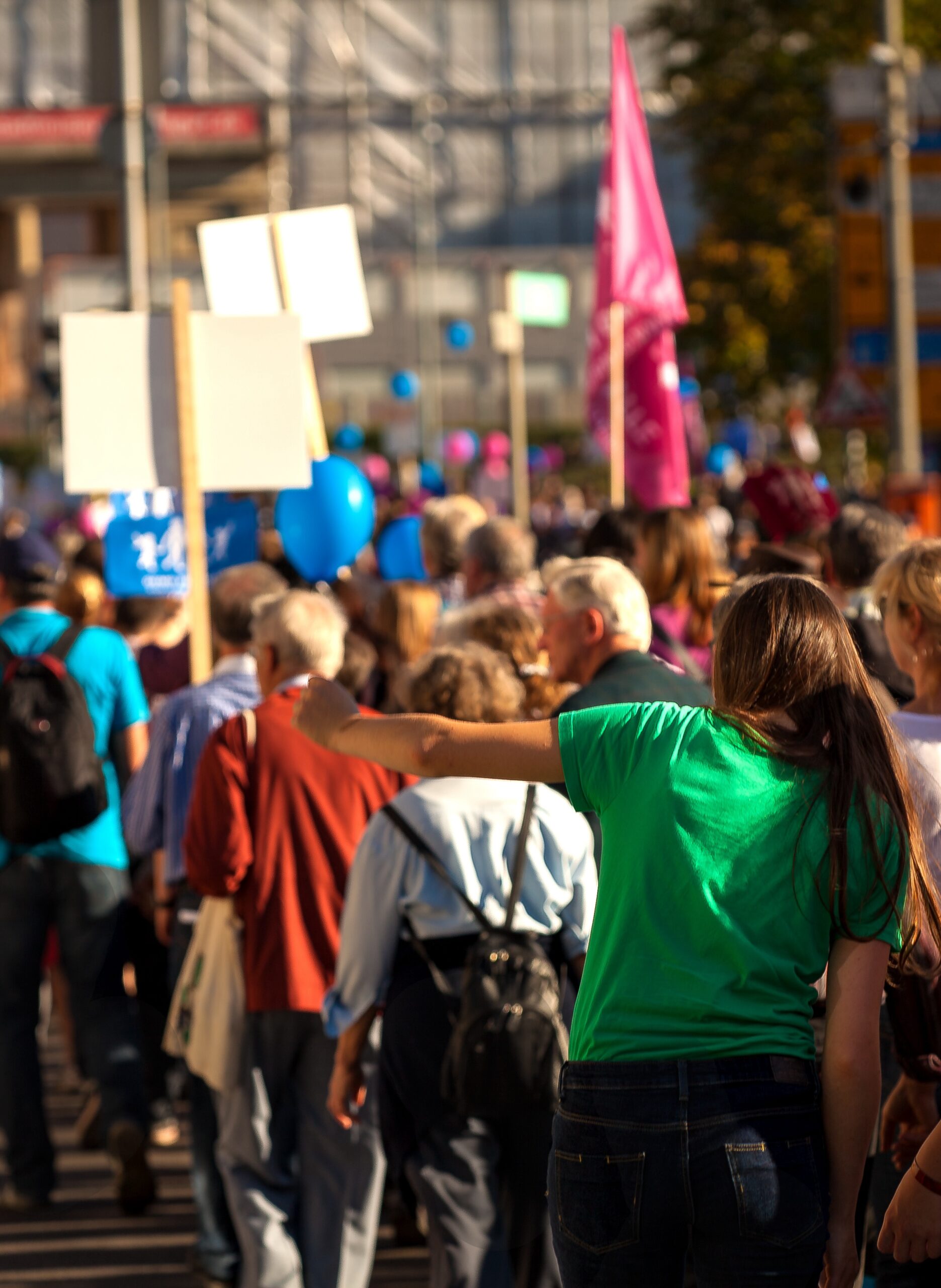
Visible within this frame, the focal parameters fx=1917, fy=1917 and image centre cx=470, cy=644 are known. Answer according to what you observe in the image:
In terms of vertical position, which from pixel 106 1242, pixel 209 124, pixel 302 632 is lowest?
pixel 106 1242

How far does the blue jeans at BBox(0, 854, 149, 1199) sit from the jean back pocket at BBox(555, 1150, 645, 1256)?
3357 mm

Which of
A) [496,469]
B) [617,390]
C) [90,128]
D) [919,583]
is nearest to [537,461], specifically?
[496,469]

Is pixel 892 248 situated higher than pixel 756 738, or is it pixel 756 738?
pixel 892 248

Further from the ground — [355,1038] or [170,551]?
[170,551]

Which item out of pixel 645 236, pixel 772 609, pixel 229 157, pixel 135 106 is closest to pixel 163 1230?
pixel 772 609

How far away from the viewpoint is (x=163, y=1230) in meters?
5.70

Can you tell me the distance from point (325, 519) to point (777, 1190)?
4.99m

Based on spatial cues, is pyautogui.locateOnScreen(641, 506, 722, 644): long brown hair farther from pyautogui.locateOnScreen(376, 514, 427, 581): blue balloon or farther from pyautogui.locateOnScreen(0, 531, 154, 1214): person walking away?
pyautogui.locateOnScreen(376, 514, 427, 581): blue balloon

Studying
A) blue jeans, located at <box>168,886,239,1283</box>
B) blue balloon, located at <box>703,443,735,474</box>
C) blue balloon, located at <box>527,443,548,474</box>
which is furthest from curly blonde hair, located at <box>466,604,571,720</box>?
blue balloon, located at <box>527,443,548,474</box>

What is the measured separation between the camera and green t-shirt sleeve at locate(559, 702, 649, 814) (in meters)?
2.80

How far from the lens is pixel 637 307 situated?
9.59 m

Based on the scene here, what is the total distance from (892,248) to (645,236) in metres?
4.74

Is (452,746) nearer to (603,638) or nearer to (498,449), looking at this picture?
(603,638)

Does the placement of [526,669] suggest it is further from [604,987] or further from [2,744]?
[604,987]
